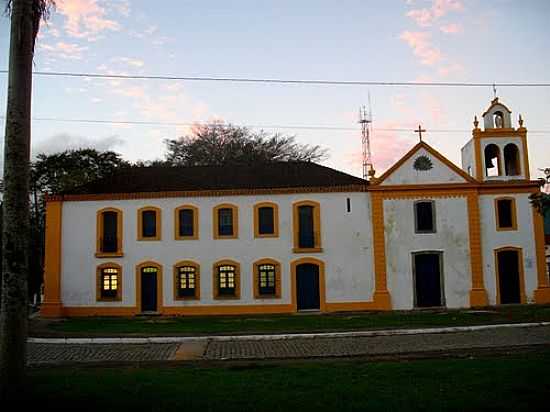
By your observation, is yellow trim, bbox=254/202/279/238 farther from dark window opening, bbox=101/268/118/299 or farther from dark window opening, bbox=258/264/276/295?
dark window opening, bbox=101/268/118/299

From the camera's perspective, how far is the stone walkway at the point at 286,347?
14.2 metres

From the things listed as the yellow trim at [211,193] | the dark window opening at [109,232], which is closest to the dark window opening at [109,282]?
the dark window opening at [109,232]

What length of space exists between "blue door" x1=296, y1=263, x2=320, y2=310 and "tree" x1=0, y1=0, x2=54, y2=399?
64.1ft

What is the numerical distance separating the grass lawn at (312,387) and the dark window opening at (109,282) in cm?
1653

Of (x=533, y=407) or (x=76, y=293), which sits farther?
(x=76, y=293)

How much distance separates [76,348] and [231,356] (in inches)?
188

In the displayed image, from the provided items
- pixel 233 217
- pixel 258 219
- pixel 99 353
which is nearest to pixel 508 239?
pixel 258 219

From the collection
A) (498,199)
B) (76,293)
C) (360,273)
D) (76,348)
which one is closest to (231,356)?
(76,348)

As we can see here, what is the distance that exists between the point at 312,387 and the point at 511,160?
2365 cm

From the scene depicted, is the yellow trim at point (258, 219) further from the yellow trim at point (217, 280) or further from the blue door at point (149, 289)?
the blue door at point (149, 289)

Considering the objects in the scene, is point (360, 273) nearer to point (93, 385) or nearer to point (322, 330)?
point (322, 330)

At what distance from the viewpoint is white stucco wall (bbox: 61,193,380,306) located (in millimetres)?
27531

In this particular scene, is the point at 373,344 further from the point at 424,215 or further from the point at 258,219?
the point at 424,215

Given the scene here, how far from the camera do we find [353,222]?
91.4 feet
